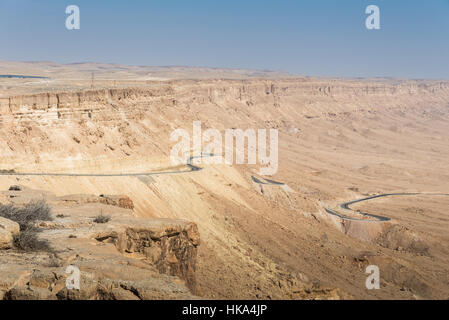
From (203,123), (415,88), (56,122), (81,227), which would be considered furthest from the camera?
(415,88)

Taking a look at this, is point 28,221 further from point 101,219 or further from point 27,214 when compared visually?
point 101,219

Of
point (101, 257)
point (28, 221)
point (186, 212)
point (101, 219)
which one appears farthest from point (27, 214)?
point (186, 212)

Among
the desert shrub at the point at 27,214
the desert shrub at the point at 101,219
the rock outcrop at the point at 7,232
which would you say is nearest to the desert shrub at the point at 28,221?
the desert shrub at the point at 27,214

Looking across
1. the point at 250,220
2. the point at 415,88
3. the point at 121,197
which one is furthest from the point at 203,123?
the point at 415,88

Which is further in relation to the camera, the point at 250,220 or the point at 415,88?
the point at 415,88

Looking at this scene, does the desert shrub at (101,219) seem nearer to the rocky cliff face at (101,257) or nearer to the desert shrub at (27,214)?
the rocky cliff face at (101,257)

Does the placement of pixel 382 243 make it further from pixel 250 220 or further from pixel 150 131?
pixel 150 131
